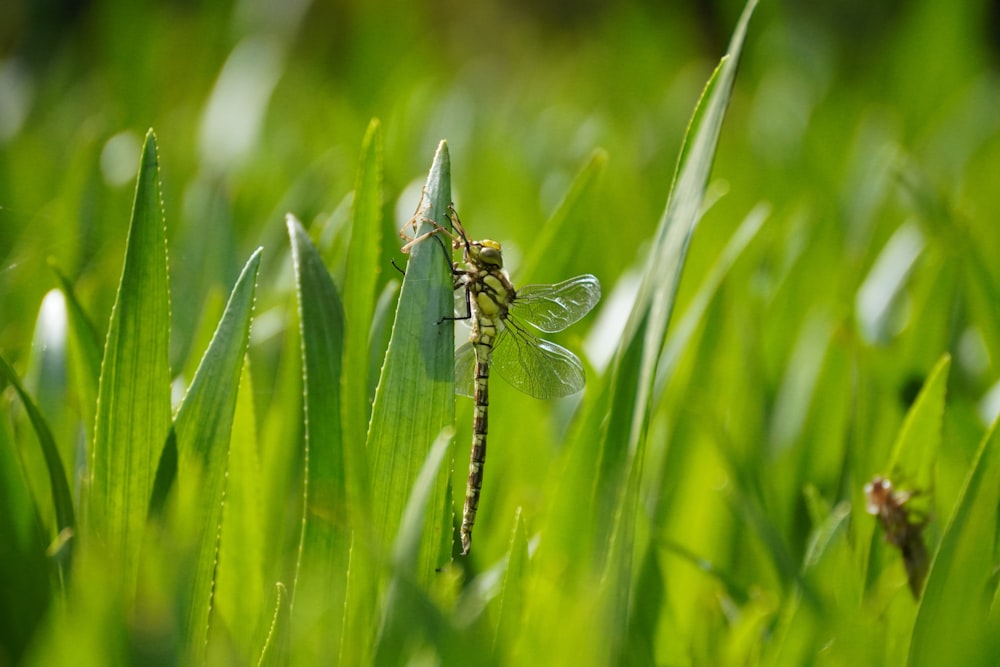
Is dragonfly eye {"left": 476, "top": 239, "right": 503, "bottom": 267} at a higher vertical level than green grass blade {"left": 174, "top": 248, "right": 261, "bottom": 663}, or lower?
higher

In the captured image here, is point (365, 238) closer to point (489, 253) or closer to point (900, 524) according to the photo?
point (489, 253)

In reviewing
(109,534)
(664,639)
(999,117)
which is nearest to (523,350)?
(664,639)

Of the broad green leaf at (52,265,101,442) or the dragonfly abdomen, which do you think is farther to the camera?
the broad green leaf at (52,265,101,442)

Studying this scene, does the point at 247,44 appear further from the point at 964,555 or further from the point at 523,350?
the point at 964,555

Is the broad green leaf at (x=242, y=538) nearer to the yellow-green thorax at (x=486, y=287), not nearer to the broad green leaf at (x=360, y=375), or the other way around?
the broad green leaf at (x=360, y=375)

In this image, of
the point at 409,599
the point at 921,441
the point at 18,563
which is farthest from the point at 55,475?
the point at 921,441

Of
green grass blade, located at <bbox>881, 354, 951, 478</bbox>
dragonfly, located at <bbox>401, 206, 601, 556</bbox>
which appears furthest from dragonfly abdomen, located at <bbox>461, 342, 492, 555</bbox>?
green grass blade, located at <bbox>881, 354, 951, 478</bbox>

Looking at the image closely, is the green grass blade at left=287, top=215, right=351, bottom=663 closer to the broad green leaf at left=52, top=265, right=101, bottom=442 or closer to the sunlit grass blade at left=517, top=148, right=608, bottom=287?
the broad green leaf at left=52, top=265, right=101, bottom=442
